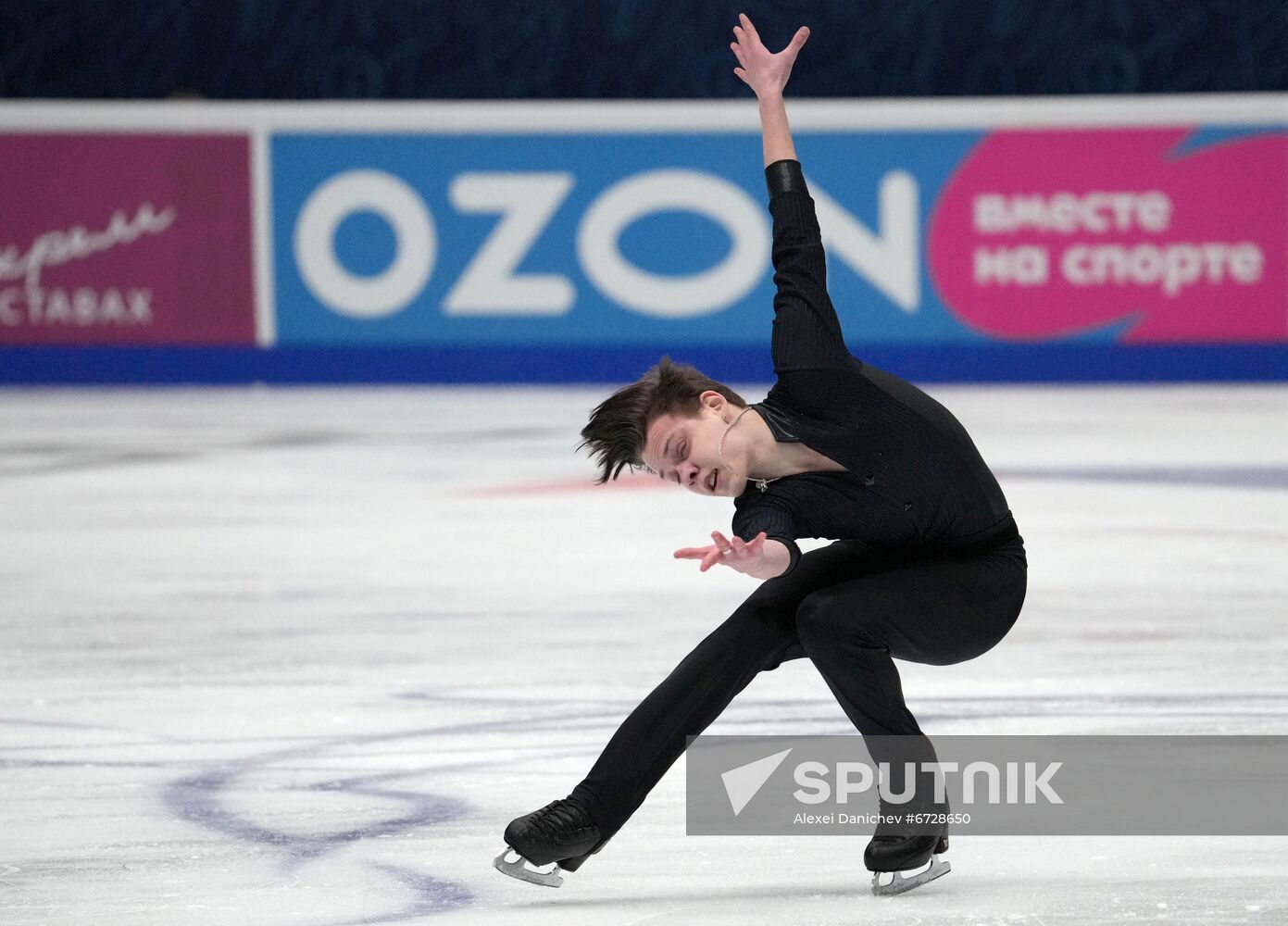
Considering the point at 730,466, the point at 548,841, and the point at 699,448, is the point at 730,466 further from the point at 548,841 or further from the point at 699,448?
the point at 548,841

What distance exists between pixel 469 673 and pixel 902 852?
165cm

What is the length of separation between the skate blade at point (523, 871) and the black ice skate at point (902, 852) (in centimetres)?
41

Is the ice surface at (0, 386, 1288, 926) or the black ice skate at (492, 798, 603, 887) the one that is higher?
the black ice skate at (492, 798, 603, 887)

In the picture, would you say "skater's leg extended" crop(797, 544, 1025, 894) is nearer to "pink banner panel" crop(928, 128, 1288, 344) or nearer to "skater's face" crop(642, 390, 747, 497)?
"skater's face" crop(642, 390, 747, 497)

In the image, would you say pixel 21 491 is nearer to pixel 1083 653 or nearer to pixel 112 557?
pixel 112 557

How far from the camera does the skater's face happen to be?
2.62m

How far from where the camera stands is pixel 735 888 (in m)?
2.63

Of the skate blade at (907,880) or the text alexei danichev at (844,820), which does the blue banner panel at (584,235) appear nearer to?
the text alexei danichev at (844,820)

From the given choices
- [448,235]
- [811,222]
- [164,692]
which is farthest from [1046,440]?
[811,222]

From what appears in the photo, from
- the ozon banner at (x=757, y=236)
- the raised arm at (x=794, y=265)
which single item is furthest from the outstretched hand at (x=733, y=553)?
the ozon banner at (x=757, y=236)

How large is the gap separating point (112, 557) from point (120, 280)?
5542 mm

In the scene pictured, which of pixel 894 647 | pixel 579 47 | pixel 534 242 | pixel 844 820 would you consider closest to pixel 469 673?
pixel 844 820

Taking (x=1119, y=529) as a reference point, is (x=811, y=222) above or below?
above

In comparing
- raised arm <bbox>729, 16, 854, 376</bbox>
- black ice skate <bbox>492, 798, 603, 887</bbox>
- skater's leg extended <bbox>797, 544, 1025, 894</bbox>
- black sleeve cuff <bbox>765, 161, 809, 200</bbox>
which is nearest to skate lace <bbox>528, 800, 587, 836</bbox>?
black ice skate <bbox>492, 798, 603, 887</bbox>
